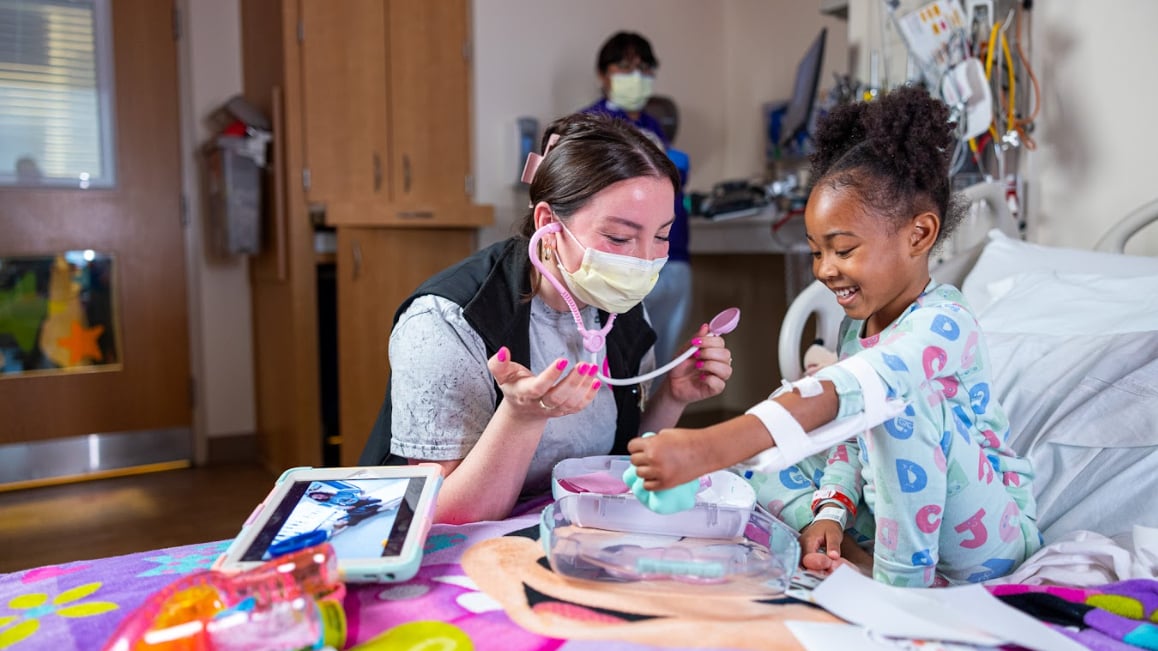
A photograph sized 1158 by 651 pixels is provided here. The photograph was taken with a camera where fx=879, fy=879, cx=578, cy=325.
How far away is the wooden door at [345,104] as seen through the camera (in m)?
3.11

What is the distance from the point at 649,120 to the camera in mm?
3289

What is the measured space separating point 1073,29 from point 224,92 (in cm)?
296

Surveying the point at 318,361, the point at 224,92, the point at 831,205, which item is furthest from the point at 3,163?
the point at 831,205

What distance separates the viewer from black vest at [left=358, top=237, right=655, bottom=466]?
1282 mm

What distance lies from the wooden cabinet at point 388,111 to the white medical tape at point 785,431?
246 cm

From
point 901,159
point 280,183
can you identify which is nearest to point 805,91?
point 280,183

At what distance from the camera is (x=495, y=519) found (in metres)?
1.21

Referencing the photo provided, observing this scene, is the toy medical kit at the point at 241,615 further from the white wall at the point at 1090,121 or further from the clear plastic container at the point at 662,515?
the white wall at the point at 1090,121

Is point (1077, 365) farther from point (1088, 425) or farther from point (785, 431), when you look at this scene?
point (785, 431)

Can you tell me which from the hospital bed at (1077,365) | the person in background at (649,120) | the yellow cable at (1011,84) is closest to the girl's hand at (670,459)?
the hospital bed at (1077,365)

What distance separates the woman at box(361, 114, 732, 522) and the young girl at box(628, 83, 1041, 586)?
223 millimetres

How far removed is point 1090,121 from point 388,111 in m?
2.31

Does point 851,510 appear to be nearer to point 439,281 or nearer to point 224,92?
point 439,281

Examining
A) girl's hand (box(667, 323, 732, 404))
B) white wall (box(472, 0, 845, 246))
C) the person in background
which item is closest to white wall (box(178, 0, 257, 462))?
white wall (box(472, 0, 845, 246))
